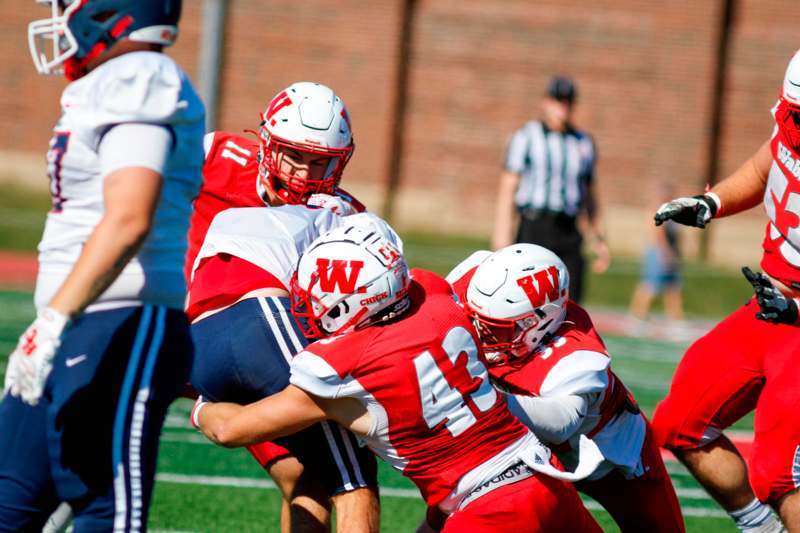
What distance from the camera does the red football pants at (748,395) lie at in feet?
13.5

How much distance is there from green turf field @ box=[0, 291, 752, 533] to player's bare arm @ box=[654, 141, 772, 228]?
1.57m

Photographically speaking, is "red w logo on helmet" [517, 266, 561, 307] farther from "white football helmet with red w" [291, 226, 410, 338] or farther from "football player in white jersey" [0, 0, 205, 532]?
"football player in white jersey" [0, 0, 205, 532]

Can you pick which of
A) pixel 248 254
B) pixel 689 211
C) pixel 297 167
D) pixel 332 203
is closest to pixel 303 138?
pixel 297 167

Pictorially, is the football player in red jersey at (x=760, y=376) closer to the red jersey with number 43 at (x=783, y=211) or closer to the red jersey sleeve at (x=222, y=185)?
the red jersey with number 43 at (x=783, y=211)

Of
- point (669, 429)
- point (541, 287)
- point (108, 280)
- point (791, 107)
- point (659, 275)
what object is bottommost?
point (659, 275)

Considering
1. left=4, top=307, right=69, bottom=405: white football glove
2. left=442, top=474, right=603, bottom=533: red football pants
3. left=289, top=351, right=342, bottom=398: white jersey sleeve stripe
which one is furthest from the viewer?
left=442, top=474, right=603, bottom=533: red football pants

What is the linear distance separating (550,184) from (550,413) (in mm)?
5225

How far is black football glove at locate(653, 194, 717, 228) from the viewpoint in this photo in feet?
14.6

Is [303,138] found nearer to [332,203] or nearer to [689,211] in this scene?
[332,203]

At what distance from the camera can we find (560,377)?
12.4ft

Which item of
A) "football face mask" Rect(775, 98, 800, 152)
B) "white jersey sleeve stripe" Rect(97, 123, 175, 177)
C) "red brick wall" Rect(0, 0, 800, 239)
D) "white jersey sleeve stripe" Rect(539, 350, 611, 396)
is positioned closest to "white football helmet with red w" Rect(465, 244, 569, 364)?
"white jersey sleeve stripe" Rect(539, 350, 611, 396)

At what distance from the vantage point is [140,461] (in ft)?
9.68

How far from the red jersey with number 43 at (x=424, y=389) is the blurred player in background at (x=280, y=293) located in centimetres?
19

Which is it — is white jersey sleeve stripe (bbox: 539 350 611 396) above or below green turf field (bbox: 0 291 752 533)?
above
